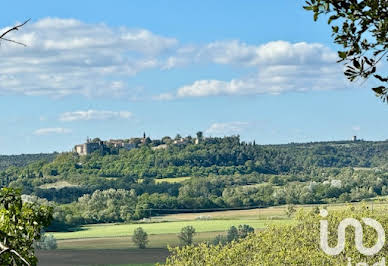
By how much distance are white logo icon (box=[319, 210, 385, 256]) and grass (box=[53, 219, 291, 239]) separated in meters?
51.5

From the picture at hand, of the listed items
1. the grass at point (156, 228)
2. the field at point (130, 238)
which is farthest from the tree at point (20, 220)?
the grass at point (156, 228)

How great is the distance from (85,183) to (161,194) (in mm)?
21824

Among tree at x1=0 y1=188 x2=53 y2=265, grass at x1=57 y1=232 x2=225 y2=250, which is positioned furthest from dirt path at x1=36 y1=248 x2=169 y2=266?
tree at x1=0 y1=188 x2=53 y2=265

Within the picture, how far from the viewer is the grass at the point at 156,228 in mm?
87562

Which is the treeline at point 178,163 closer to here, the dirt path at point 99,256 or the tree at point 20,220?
the dirt path at point 99,256

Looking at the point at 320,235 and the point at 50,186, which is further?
the point at 50,186

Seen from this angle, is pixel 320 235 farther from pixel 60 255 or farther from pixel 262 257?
pixel 60 255

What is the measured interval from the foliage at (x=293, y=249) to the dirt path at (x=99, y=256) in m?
33.1

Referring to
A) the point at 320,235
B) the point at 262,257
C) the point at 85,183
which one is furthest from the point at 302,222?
the point at 85,183

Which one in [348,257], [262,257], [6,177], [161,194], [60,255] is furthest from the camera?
[6,177]

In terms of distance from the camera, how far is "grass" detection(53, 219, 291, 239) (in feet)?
287

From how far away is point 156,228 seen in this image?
92.9 metres

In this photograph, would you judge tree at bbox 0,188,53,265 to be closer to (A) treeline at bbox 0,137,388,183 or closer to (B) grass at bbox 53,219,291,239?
(B) grass at bbox 53,219,291,239

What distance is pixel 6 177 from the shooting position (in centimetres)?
16188
